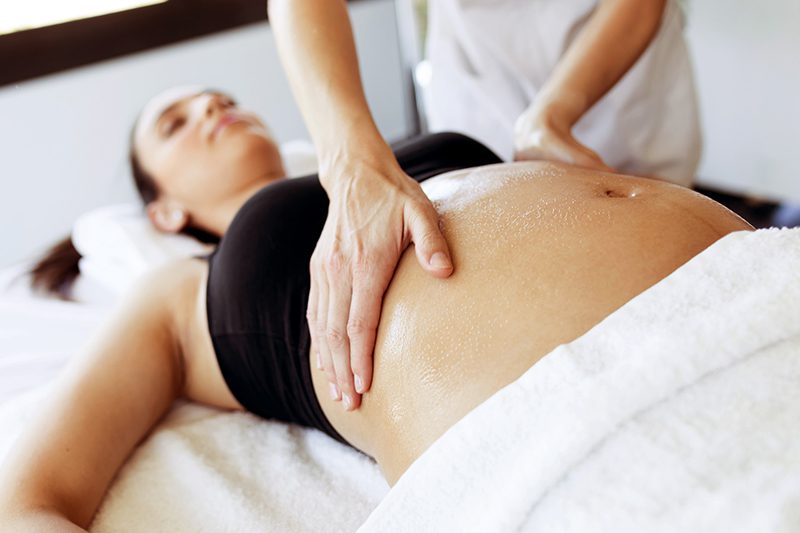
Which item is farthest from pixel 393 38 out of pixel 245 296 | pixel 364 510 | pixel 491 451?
pixel 491 451

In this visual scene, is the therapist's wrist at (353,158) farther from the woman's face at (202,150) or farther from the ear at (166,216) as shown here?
the ear at (166,216)

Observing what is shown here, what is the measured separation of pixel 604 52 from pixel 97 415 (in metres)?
0.99

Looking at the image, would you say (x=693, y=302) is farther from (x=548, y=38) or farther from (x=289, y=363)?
(x=548, y=38)

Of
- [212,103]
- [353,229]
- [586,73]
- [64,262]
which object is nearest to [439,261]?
[353,229]

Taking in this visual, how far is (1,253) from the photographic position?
2.10 meters

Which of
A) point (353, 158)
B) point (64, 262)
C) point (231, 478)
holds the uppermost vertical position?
point (353, 158)

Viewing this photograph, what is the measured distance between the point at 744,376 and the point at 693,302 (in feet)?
0.30

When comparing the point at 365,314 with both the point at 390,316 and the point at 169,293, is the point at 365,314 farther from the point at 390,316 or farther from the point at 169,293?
the point at 169,293

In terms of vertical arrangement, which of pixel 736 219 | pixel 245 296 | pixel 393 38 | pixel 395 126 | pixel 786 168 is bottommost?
pixel 786 168

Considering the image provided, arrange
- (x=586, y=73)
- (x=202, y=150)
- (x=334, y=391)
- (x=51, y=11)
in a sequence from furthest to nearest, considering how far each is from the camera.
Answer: (x=51, y=11)
(x=202, y=150)
(x=586, y=73)
(x=334, y=391)

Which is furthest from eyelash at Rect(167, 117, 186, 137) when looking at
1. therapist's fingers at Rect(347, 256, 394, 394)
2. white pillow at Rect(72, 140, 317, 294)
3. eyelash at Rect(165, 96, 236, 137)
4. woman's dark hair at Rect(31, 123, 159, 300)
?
therapist's fingers at Rect(347, 256, 394, 394)

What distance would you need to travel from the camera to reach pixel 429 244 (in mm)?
865

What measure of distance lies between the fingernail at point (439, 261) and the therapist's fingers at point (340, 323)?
11 centimetres

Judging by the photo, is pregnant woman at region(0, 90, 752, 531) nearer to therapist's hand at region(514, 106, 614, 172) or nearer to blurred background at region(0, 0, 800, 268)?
therapist's hand at region(514, 106, 614, 172)
